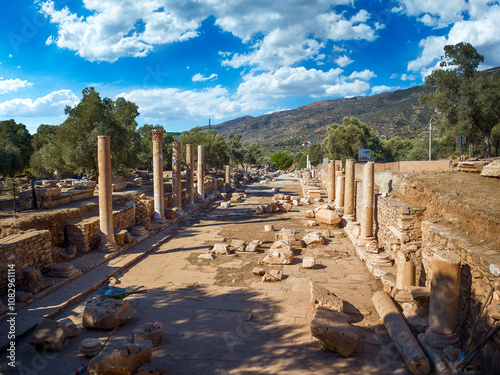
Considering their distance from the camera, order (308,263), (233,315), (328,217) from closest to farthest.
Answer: (233,315)
(308,263)
(328,217)

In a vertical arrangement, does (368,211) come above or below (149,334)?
above

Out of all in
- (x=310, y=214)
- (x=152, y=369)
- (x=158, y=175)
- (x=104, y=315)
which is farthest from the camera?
(x=310, y=214)

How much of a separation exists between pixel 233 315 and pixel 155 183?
9.77 meters

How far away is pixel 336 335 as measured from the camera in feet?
17.2

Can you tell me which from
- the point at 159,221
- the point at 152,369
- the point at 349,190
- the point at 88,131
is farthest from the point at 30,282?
the point at 88,131

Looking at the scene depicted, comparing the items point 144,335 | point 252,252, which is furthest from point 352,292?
point 144,335

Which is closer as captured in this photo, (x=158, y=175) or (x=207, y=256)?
(x=207, y=256)

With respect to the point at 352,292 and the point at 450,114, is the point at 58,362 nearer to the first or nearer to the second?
the point at 352,292

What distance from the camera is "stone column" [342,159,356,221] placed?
14742 millimetres

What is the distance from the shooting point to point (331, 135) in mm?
37375

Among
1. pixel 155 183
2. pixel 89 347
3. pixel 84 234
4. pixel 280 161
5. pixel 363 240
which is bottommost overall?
pixel 89 347

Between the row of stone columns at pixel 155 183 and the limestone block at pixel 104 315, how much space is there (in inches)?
179

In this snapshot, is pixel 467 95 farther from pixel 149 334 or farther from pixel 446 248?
pixel 149 334

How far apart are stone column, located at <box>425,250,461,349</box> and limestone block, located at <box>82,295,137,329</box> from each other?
559 cm
